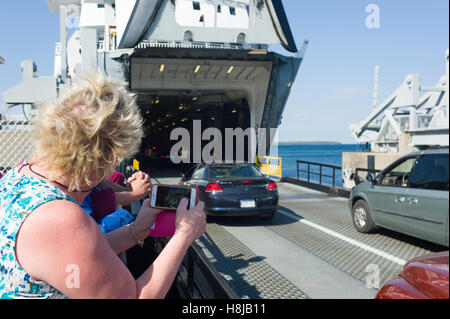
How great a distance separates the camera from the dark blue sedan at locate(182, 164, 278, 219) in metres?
8.34

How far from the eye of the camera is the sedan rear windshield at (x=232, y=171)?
8.87 m

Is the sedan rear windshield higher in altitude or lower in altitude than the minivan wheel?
higher

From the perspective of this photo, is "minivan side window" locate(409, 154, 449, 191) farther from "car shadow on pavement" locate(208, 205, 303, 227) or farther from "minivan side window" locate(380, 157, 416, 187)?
"car shadow on pavement" locate(208, 205, 303, 227)

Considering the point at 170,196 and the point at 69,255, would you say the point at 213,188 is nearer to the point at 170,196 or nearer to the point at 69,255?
the point at 170,196

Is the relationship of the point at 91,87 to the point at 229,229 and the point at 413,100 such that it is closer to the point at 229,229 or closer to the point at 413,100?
the point at 413,100

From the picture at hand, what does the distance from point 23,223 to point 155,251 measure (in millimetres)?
3187

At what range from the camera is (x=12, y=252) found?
1.24 meters

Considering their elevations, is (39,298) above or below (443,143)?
below

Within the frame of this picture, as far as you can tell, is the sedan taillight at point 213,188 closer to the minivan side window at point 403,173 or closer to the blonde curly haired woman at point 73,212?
the minivan side window at point 403,173

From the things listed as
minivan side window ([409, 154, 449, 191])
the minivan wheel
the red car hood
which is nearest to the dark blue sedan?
the minivan wheel

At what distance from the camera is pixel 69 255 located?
44.9 inches

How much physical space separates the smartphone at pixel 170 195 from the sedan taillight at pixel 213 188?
671cm

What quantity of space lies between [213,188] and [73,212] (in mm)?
7292
